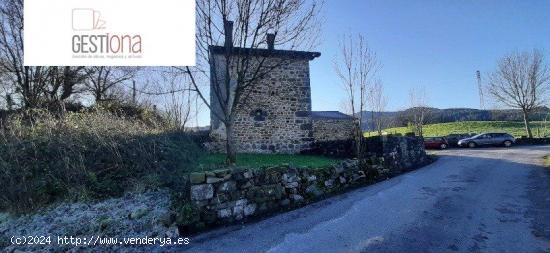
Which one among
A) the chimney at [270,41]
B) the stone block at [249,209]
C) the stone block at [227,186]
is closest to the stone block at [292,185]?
the stone block at [249,209]

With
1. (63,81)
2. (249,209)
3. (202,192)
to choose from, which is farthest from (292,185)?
(63,81)

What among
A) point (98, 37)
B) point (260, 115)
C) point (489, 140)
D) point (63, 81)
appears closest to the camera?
point (98, 37)

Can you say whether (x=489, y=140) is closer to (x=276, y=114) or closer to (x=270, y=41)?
(x=276, y=114)

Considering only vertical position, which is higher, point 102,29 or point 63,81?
point 63,81

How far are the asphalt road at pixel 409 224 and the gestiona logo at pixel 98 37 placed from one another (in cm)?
429

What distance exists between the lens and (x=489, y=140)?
2334 cm

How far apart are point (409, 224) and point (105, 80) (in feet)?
64.9

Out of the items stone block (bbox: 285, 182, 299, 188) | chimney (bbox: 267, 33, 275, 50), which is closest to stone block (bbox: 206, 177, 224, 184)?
stone block (bbox: 285, 182, 299, 188)

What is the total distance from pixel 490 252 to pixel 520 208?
2.89 metres

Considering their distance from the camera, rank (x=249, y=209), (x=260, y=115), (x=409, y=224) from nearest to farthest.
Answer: (x=409, y=224) → (x=249, y=209) → (x=260, y=115)

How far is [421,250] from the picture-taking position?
13.8 ft

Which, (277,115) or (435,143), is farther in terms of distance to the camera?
(435,143)

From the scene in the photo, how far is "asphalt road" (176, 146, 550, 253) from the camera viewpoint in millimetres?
4438

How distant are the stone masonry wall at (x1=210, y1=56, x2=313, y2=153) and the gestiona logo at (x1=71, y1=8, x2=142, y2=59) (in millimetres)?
6946
